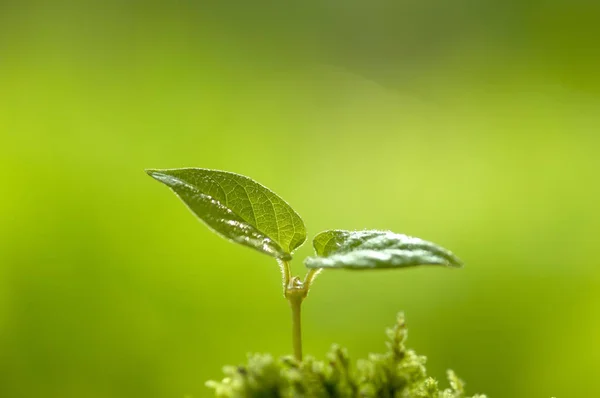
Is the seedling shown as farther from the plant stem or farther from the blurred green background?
the blurred green background

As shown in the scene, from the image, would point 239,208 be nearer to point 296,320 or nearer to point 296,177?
point 296,320

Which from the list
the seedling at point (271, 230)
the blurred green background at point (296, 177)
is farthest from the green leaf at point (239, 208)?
the blurred green background at point (296, 177)

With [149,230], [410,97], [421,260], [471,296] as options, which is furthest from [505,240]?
[421,260]

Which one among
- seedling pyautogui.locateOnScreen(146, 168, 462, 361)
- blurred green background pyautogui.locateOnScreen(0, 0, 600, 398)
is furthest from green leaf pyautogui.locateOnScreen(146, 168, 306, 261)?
blurred green background pyautogui.locateOnScreen(0, 0, 600, 398)

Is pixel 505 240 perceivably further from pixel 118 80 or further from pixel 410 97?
pixel 118 80

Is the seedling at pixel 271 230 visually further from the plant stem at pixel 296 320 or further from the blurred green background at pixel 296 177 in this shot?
the blurred green background at pixel 296 177

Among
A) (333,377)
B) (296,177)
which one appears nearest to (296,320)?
(333,377)
